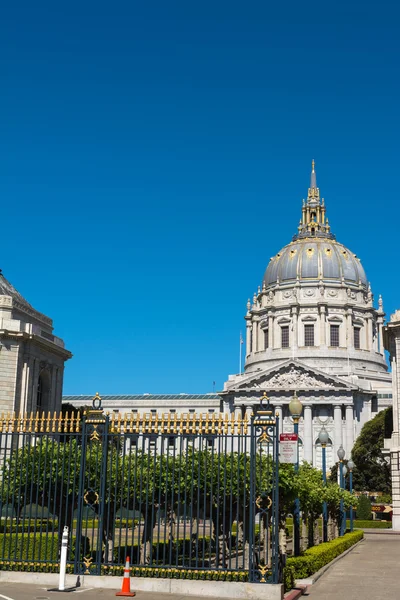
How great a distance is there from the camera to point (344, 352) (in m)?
111

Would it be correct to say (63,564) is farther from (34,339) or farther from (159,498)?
(34,339)

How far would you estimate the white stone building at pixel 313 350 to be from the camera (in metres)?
98.3

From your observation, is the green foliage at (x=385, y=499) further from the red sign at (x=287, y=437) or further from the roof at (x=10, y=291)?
the red sign at (x=287, y=437)

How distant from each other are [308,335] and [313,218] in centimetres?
2811

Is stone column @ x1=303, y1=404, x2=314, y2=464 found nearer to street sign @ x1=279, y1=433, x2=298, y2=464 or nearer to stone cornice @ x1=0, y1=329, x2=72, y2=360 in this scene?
stone cornice @ x1=0, y1=329, x2=72, y2=360

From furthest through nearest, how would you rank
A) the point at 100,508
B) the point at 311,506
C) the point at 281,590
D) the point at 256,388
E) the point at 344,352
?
the point at 344,352 < the point at 256,388 < the point at 311,506 < the point at 100,508 < the point at 281,590

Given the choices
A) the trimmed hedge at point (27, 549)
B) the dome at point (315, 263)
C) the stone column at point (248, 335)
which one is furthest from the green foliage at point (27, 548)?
the stone column at point (248, 335)

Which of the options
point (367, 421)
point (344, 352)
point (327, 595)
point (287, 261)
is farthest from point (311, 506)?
point (287, 261)

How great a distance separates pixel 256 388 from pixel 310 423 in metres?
8.48

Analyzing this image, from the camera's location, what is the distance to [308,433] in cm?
9719

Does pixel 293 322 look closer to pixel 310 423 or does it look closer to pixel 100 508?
pixel 310 423

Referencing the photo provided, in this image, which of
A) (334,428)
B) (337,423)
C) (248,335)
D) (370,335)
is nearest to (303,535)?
(337,423)

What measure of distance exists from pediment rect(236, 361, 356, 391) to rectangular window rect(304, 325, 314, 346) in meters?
14.9

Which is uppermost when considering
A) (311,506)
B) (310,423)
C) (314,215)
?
(314,215)
